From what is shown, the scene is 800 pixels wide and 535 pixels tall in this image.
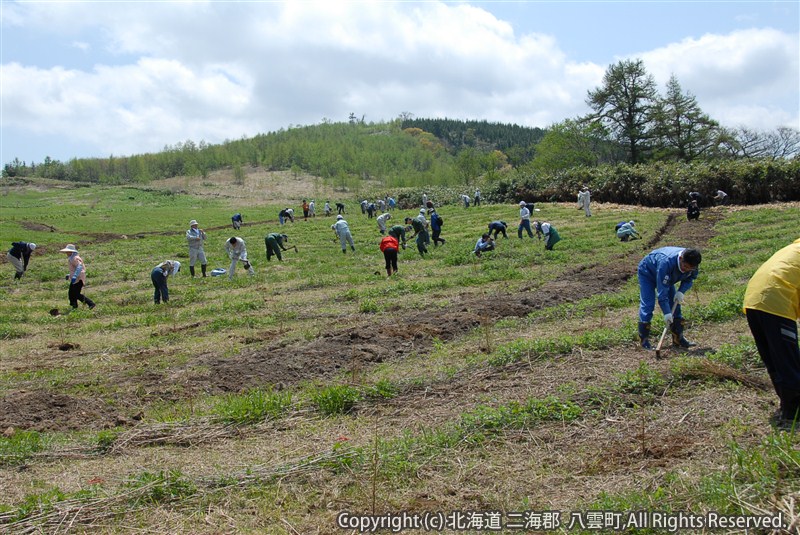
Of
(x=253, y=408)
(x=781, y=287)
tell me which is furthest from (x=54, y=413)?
(x=781, y=287)

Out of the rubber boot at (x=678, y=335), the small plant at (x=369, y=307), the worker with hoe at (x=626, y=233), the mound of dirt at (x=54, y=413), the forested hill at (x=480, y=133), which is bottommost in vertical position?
the mound of dirt at (x=54, y=413)

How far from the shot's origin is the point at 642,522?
408 cm

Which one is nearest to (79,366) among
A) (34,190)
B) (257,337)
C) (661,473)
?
(257,337)

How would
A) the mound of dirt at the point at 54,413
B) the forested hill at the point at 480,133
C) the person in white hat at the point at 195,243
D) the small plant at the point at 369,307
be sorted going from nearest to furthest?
the mound of dirt at the point at 54,413 → the small plant at the point at 369,307 → the person in white hat at the point at 195,243 → the forested hill at the point at 480,133

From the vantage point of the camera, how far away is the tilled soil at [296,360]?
762cm

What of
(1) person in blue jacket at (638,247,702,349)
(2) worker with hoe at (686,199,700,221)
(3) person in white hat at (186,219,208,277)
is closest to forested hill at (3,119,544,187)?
(2) worker with hoe at (686,199,700,221)

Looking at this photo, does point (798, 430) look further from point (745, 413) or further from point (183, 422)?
point (183, 422)

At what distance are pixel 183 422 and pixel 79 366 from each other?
4309 millimetres

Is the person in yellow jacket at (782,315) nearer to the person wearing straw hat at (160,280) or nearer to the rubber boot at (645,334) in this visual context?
the rubber boot at (645,334)

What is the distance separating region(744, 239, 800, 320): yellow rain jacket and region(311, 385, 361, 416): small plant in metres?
4.23

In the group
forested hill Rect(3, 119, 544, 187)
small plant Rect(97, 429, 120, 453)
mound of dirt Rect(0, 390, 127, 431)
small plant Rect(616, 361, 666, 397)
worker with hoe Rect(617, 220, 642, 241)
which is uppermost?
forested hill Rect(3, 119, 544, 187)

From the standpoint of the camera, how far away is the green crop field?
467 cm

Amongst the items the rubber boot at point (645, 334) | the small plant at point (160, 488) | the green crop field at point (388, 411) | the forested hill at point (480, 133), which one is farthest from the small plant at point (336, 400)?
the forested hill at point (480, 133)

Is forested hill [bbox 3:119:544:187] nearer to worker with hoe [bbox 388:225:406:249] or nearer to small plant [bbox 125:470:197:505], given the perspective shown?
worker with hoe [bbox 388:225:406:249]
